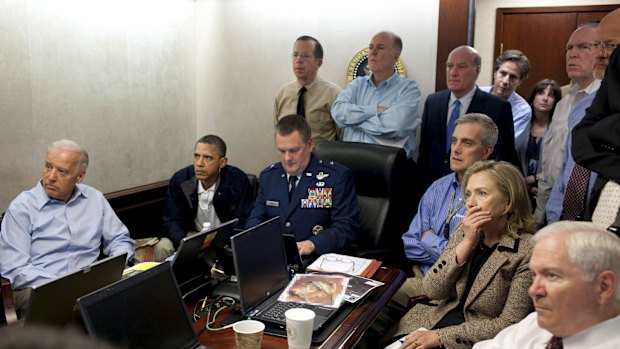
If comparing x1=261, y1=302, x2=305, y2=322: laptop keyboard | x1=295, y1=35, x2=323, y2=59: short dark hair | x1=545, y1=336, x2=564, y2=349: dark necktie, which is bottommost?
x1=261, y1=302, x2=305, y2=322: laptop keyboard

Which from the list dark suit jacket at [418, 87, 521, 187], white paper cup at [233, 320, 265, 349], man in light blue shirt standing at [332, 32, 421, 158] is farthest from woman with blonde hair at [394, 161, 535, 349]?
man in light blue shirt standing at [332, 32, 421, 158]

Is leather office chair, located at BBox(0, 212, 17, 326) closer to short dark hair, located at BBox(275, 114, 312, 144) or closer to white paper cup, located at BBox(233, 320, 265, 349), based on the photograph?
white paper cup, located at BBox(233, 320, 265, 349)

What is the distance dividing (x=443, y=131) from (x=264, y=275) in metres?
1.87

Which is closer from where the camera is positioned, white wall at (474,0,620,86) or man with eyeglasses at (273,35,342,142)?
man with eyeglasses at (273,35,342,142)

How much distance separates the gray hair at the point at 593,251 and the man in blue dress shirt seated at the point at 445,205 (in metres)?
1.15

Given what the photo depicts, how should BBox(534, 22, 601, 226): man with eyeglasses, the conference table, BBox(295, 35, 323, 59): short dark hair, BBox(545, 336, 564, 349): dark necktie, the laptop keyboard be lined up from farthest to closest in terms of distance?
BBox(295, 35, 323, 59): short dark hair
BBox(534, 22, 601, 226): man with eyeglasses
the laptop keyboard
the conference table
BBox(545, 336, 564, 349): dark necktie

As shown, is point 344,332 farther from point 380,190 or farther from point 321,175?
point 380,190

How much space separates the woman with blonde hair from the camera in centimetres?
200

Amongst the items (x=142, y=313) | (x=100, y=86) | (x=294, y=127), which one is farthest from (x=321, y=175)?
(x=100, y=86)

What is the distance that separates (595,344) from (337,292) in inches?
34.0

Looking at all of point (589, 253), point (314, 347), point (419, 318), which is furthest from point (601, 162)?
point (314, 347)

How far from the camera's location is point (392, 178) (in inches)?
120

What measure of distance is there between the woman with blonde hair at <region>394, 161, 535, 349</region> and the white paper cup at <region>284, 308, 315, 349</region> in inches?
22.0

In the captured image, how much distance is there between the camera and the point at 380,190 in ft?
10.2
